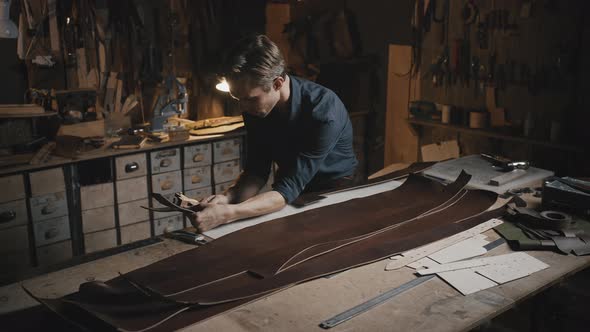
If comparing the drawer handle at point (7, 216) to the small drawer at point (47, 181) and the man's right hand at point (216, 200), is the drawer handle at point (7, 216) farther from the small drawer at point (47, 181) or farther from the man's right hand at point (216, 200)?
the man's right hand at point (216, 200)

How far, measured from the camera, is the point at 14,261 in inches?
143

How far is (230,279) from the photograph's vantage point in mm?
1793

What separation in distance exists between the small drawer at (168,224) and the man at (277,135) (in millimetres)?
1683

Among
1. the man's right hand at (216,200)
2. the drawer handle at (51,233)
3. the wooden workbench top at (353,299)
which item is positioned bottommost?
the drawer handle at (51,233)

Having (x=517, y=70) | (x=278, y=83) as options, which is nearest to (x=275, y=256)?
(x=278, y=83)

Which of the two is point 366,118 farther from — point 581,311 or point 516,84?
point 581,311

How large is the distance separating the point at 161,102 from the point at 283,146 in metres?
1.90

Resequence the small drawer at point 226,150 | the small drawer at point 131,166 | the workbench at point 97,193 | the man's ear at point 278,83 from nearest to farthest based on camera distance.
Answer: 1. the man's ear at point 278,83
2. the workbench at point 97,193
3. the small drawer at point 131,166
4. the small drawer at point 226,150

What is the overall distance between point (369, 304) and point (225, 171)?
119 inches

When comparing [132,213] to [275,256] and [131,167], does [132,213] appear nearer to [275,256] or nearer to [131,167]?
[131,167]

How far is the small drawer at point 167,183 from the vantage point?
416cm

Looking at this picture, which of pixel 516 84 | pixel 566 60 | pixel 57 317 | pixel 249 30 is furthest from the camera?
pixel 249 30

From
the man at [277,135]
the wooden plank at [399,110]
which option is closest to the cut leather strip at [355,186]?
the man at [277,135]

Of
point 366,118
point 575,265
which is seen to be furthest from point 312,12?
point 575,265
